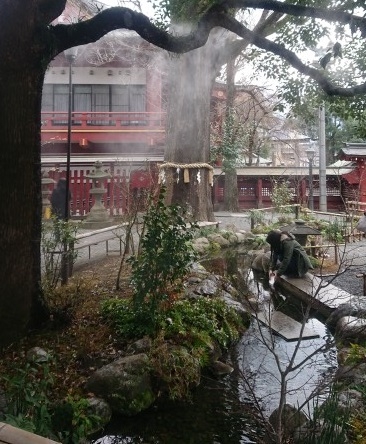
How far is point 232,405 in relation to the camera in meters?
4.34

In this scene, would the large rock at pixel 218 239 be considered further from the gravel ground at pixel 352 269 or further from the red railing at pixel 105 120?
the red railing at pixel 105 120

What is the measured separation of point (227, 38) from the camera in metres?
13.0

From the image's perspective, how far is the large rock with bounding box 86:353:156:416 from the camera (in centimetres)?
391

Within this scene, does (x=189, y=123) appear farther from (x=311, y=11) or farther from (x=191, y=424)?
(x=191, y=424)

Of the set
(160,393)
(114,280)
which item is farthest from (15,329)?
(114,280)

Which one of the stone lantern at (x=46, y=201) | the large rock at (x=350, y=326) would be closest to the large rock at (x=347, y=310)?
the large rock at (x=350, y=326)

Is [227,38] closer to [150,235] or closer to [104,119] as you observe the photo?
[104,119]

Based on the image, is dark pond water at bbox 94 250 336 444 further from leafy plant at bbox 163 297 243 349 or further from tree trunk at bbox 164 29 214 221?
tree trunk at bbox 164 29 214 221

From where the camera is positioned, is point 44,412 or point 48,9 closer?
point 44,412

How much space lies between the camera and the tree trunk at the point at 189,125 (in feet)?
39.5

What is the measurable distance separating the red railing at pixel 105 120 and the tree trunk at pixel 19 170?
1402 cm

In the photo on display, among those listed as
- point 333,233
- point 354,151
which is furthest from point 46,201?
point 354,151

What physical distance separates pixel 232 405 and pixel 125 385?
45.6 inches

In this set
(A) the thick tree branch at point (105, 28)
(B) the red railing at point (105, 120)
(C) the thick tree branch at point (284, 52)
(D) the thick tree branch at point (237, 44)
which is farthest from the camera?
(B) the red railing at point (105, 120)
